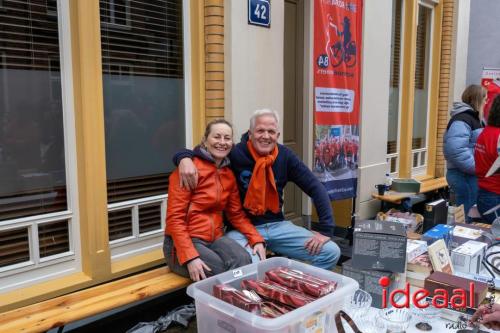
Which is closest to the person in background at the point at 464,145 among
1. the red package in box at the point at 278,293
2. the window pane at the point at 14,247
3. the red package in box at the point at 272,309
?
the red package in box at the point at 278,293

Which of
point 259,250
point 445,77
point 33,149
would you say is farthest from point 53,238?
point 445,77

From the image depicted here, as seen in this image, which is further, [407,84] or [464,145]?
[407,84]

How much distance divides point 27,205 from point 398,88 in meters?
5.22

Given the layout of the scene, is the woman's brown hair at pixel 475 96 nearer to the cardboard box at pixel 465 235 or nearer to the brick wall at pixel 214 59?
the cardboard box at pixel 465 235

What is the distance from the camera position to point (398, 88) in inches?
254

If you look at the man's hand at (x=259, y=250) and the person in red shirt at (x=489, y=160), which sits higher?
the person in red shirt at (x=489, y=160)

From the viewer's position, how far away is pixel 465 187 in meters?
4.42

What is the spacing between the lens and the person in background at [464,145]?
428 centimetres

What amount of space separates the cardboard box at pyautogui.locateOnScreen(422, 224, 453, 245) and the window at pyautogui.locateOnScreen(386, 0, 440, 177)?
3644 millimetres

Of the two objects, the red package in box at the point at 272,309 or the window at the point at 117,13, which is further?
the window at the point at 117,13

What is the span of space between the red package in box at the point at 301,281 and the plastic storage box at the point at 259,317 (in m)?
0.04

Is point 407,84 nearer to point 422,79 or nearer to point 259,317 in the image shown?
point 422,79

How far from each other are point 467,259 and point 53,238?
259 cm

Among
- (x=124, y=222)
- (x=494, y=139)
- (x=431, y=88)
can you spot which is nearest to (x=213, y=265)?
(x=124, y=222)
